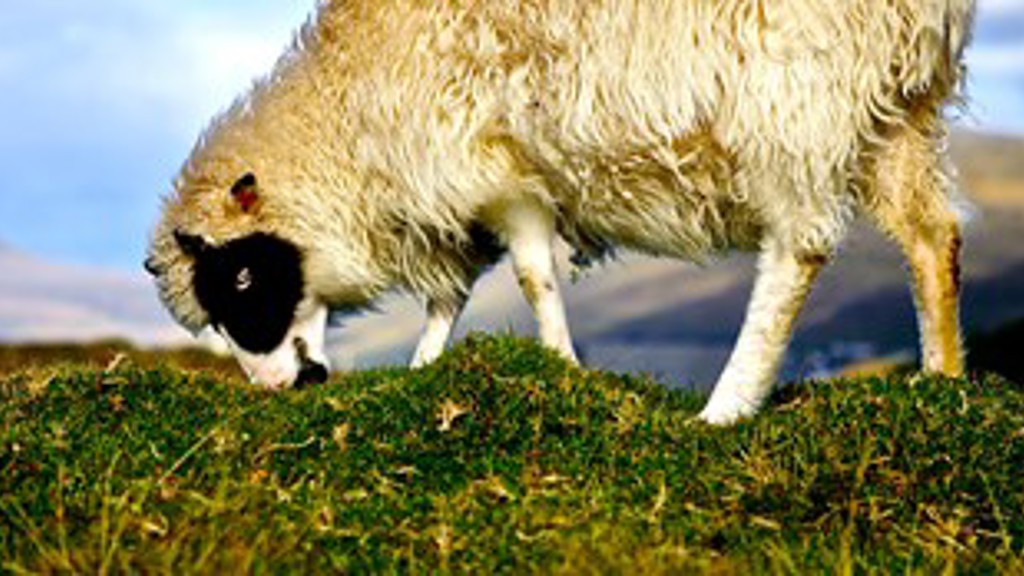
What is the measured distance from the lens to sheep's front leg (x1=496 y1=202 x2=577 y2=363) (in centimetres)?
788

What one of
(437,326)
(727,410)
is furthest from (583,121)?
(437,326)

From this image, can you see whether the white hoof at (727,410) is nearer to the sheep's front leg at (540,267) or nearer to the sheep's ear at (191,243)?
the sheep's front leg at (540,267)

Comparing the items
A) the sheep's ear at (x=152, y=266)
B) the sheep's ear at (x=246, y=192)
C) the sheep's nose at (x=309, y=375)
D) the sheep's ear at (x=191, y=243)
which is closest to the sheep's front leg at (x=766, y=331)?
the sheep's nose at (x=309, y=375)

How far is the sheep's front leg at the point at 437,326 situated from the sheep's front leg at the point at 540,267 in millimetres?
1093

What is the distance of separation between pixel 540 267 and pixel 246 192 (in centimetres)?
175

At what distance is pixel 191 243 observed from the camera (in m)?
8.80

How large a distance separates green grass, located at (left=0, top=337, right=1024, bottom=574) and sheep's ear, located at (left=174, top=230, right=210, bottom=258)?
1.62 m

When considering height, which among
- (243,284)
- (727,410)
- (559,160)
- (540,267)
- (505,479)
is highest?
(559,160)

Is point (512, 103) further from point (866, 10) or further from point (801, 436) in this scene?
point (801, 436)

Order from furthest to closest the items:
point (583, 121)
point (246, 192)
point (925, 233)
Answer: point (246, 192) < point (925, 233) < point (583, 121)

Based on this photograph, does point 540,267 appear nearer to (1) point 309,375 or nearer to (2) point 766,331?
(2) point 766,331

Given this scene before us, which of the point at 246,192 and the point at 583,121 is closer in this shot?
the point at 583,121

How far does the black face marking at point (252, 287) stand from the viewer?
28.5 feet

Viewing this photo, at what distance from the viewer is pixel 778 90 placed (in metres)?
6.79
